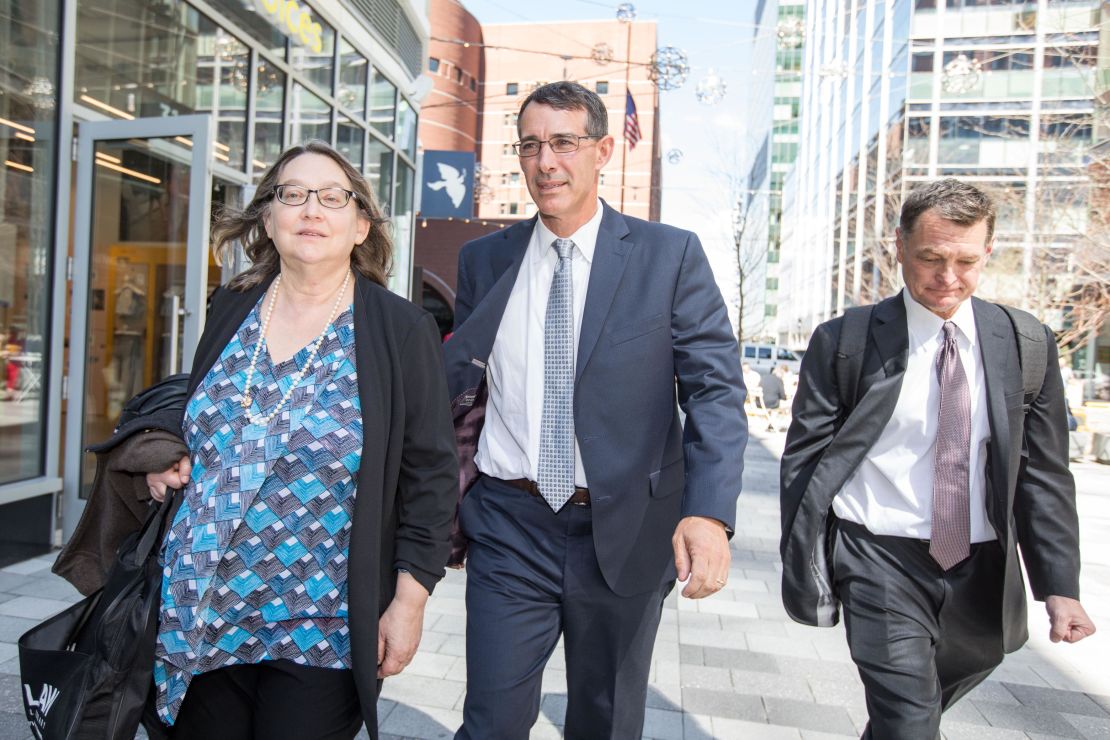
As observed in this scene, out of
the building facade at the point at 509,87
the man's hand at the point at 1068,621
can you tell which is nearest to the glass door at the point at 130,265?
the man's hand at the point at 1068,621

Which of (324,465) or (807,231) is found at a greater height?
(807,231)

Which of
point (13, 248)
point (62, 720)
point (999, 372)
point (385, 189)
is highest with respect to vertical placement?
point (385, 189)

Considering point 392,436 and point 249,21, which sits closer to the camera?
point 392,436

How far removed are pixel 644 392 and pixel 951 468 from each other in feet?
3.04

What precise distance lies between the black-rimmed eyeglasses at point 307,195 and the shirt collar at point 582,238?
67cm

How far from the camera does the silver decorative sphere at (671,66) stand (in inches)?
580

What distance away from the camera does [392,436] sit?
198 cm

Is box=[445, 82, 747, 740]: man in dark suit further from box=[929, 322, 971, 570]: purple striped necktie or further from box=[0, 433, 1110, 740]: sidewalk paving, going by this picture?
box=[0, 433, 1110, 740]: sidewalk paving

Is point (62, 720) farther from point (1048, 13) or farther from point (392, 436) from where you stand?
point (1048, 13)

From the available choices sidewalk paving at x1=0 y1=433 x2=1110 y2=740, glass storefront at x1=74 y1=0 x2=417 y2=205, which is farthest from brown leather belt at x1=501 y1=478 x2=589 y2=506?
glass storefront at x1=74 y1=0 x2=417 y2=205

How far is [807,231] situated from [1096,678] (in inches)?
2092

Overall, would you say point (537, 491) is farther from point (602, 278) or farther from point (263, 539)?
point (263, 539)

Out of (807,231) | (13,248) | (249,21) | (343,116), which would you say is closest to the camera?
(13,248)

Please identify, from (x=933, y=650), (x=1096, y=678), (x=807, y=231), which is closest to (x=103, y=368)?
(x=933, y=650)
